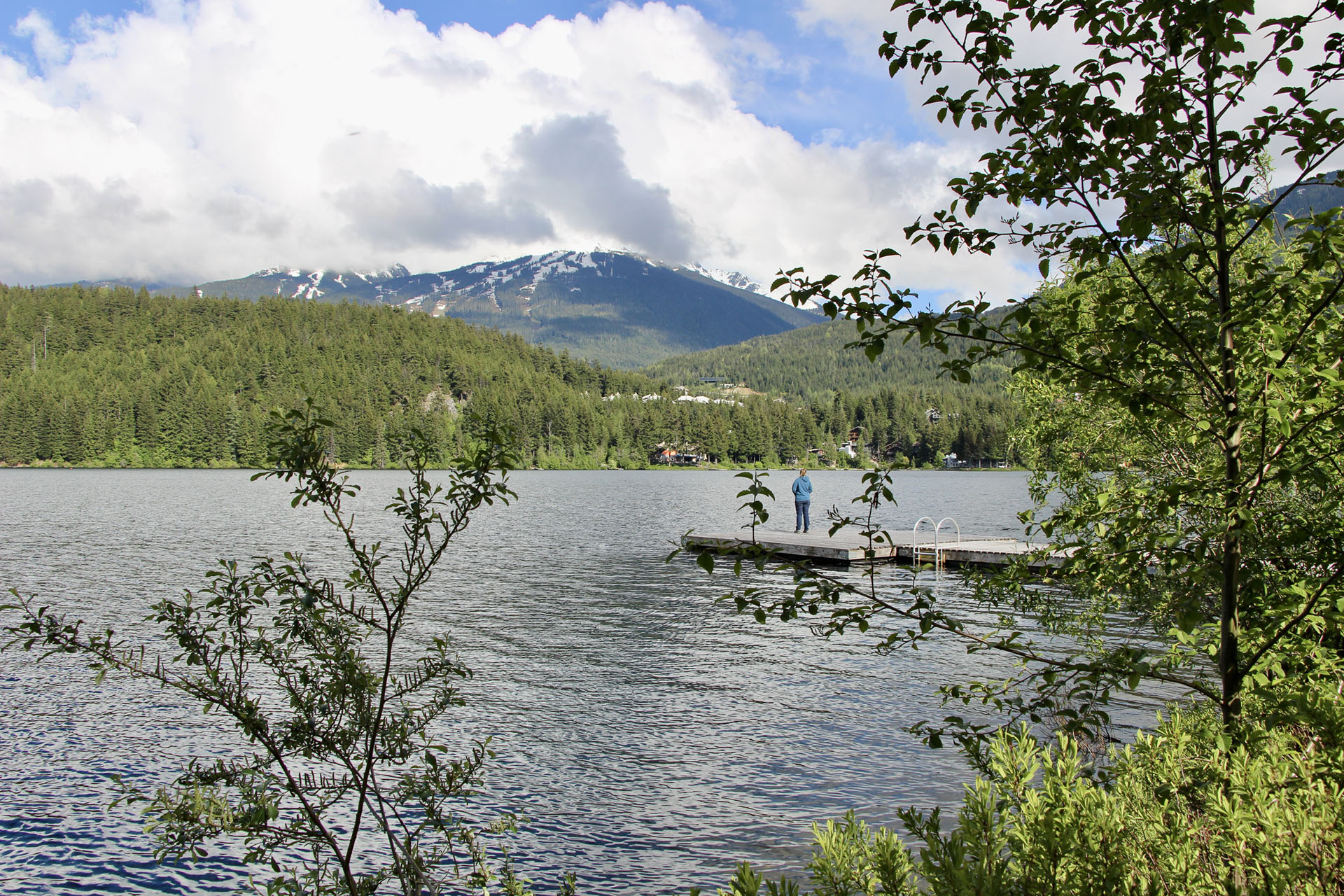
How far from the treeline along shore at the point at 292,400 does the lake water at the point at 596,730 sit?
391 feet

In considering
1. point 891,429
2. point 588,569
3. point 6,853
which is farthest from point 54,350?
point 6,853

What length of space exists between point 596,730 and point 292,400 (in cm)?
13443

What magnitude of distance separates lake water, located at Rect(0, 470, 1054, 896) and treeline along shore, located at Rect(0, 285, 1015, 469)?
11923 cm

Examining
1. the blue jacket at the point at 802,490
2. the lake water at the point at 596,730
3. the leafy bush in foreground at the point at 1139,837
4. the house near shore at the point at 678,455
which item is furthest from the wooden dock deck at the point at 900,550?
the house near shore at the point at 678,455

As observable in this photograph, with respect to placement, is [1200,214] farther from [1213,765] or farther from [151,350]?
[151,350]

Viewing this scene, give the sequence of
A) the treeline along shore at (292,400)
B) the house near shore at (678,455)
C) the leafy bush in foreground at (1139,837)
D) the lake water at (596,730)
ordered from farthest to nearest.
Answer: the house near shore at (678,455), the treeline along shore at (292,400), the lake water at (596,730), the leafy bush in foreground at (1139,837)

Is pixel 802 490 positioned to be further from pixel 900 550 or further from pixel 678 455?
pixel 678 455

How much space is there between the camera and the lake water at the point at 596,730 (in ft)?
28.9

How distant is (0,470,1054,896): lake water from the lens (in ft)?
28.9

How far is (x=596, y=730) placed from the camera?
493 inches

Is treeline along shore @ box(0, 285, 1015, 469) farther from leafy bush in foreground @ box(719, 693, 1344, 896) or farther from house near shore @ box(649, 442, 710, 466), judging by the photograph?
leafy bush in foreground @ box(719, 693, 1344, 896)

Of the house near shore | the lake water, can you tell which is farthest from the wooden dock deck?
the house near shore

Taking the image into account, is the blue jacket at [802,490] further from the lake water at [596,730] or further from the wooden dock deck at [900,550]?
the lake water at [596,730]

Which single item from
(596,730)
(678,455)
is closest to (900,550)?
(596,730)
